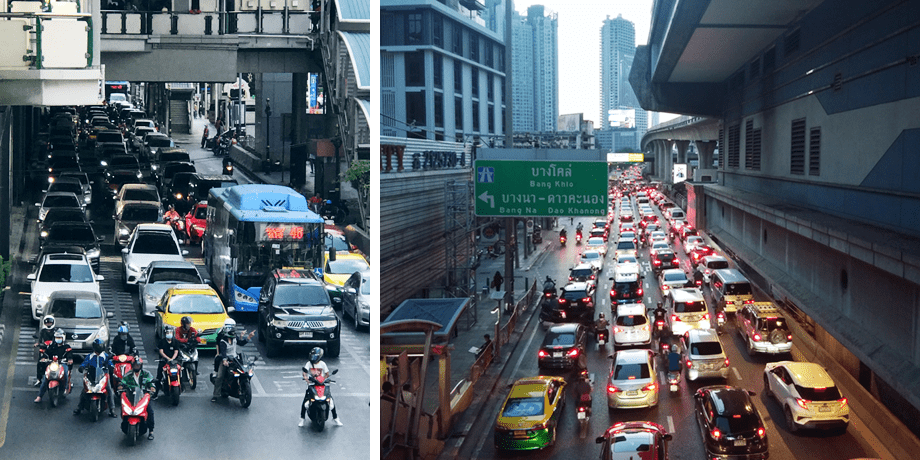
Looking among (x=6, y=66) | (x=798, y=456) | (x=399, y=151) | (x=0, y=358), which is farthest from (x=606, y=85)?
(x=0, y=358)

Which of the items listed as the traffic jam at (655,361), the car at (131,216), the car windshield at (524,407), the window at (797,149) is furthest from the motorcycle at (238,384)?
the window at (797,149)

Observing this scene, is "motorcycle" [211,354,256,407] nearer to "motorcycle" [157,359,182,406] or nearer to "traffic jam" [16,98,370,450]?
"traffic jam" [16,98,370,450]

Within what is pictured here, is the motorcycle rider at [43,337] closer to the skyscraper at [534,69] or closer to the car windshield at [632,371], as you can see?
the skyscraper at [534,69]

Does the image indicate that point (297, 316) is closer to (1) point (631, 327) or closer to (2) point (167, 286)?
(2) point (167, 286)

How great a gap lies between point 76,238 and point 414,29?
474 centimetres

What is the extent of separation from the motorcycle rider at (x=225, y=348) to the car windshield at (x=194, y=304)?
0.30 m

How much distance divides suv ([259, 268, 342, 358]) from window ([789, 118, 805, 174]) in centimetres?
556

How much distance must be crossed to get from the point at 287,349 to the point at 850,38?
6.99 metres

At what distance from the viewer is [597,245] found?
11.3 metres

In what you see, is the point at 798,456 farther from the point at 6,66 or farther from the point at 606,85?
the point at 6,66

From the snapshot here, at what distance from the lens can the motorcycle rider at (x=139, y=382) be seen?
9133mm

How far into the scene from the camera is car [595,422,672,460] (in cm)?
748

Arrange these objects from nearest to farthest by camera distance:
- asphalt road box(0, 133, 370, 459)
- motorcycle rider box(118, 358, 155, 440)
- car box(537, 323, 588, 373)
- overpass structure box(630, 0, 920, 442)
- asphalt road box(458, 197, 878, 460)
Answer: overpass structure box(630, 0, 920, 442) < asphalt road box(458, 197, 878, 460) < asphalt road box(0, 133, 370, 459) < motorcycle rider box(118, 358, 155, 440) < car box(537, 323, 588, 373)

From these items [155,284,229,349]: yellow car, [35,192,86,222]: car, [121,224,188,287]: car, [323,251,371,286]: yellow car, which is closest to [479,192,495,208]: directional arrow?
[323,251,371,286]: yellow car
